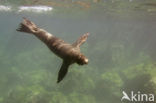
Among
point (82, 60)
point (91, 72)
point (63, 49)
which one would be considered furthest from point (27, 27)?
point (91, 72)

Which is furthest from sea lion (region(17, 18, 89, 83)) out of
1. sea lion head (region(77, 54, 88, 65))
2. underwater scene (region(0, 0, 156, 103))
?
underwater scene (region(0, 0, 156, 103))

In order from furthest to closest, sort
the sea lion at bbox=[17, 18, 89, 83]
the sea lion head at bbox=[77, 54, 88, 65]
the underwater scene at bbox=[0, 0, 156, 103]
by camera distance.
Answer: the underwater scene at bbox=[0, 0, 156, 103] → the sea lion at bbox=[17, 18, 89, 83] → the sea lion head at bbox=[77, 54, 88, 65]

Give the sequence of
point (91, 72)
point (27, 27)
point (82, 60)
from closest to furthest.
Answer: point (82, 60) < point (27, 27) < point (91, 72)

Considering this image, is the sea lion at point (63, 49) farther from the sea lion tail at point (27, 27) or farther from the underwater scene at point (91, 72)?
the underwater scene at point (91, 72)

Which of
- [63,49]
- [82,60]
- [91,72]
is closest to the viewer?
[82,60]

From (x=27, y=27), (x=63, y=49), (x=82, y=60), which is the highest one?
(x=27, y=27)

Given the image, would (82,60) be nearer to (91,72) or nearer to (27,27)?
(27,27)

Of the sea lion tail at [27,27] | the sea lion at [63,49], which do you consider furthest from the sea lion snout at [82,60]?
the sea lion tail at [27,27]

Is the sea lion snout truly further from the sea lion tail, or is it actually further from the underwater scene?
the underwater scene

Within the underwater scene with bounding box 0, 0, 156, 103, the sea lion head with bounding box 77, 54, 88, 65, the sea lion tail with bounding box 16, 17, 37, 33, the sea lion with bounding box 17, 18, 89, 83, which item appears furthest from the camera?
the underwater scene with bounding box 0, 0, 156, 103

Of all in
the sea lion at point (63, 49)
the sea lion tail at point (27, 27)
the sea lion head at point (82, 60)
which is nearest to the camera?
the sea lion head at point (82, 60)

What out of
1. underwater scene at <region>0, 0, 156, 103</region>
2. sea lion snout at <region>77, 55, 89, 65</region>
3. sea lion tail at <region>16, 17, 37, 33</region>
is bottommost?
underwater scene at <region>0, 0, 156, 103</region>

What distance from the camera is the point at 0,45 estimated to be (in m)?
51.0

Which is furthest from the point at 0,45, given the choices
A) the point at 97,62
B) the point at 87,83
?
the point at 87,83
